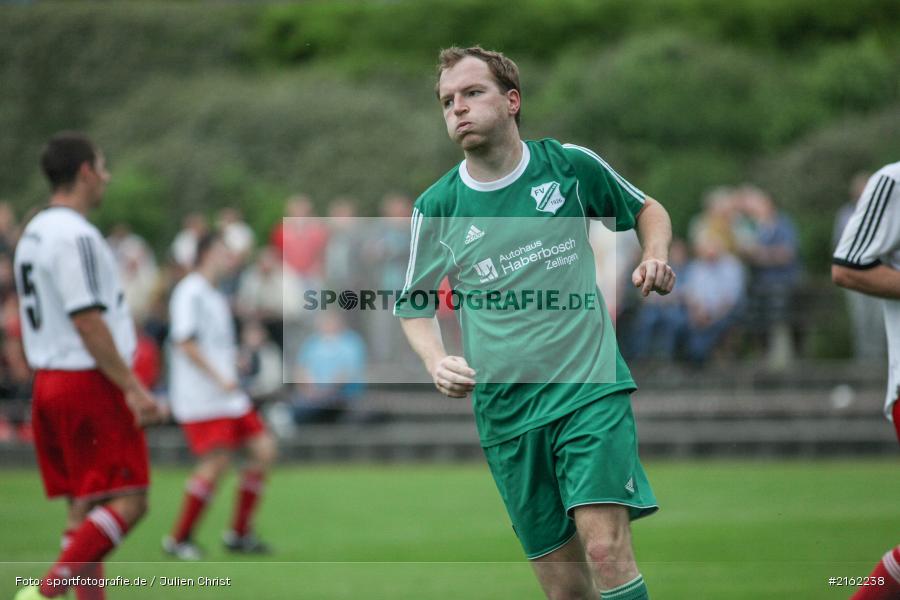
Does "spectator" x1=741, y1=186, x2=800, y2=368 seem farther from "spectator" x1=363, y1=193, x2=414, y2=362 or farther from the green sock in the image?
the green sock

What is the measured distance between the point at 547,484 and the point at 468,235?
1107 mm

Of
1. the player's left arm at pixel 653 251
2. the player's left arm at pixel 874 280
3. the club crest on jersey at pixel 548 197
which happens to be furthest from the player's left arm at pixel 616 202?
the player's left arm at pixel 874 280

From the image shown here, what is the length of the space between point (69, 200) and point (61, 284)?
0.55 meters

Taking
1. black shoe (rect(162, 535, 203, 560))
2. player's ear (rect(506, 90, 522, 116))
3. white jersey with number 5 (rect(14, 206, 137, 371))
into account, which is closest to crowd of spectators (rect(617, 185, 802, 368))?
black shoe (rect(162, 535, 203, 560))

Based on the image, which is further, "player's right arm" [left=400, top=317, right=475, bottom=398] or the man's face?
the man's face

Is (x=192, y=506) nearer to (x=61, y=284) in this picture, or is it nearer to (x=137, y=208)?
(x=61, y=284)

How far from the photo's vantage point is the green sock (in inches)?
191

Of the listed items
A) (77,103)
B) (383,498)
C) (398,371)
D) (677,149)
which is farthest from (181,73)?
(383,498)

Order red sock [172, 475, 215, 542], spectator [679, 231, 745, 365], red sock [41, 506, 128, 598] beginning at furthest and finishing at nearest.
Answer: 1. spectator [679, 231, 745, 365]
2. red sock [172, 475, 215, 542]
3. red sock [41, 506, 128, 598]

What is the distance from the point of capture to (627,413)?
519 cm

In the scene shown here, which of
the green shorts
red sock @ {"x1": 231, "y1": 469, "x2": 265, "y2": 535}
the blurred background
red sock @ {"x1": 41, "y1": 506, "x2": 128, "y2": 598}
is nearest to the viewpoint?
the green shorts

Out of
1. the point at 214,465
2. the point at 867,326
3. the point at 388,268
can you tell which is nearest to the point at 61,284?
the point at 214,465

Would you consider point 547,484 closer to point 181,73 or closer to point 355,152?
point 355,152

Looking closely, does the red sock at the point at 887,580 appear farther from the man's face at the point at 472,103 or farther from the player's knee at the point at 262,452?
the player's knee at the point at 262,452
